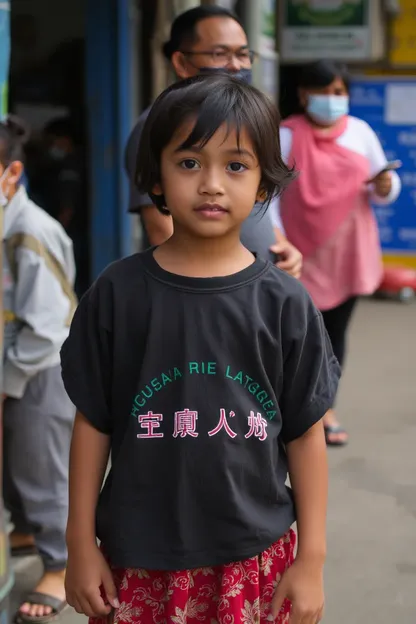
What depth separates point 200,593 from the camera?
1.82 meters

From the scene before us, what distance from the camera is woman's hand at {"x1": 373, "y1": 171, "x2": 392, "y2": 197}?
462 centimetres

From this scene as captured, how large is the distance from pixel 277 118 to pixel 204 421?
0.55 m

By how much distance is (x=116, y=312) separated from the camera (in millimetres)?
1762

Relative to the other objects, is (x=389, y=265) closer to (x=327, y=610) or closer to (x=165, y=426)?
(x=327, y=610)

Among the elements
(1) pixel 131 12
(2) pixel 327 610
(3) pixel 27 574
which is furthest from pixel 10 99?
(2) pixel 327 610

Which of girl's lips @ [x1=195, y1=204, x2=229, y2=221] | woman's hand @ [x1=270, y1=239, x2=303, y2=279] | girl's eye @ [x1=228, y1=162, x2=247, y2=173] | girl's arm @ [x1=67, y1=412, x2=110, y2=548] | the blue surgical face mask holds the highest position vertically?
girl's eye @ [x1=228, y1=162, x2=247, y2=173]

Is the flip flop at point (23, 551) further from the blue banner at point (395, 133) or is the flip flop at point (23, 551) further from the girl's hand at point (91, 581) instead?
the blue banner at point (395, 133)

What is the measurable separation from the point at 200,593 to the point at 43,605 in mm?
1480

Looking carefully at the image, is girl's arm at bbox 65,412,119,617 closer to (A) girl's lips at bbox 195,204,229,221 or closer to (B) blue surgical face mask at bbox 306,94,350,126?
(A) girl's lips at bbox 195,204,229,221

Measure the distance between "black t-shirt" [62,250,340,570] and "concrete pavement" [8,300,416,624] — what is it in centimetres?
154

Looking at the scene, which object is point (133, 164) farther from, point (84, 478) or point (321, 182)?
point (321, 182)

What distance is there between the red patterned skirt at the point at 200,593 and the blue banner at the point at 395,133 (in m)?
7.68

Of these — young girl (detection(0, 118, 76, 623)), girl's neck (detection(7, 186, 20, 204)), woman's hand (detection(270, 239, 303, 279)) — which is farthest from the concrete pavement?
girl's neck (detection(7, 186, 20, 204))

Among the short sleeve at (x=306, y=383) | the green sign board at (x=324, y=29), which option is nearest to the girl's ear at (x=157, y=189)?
the short sleeve at (x=306, y=383)
